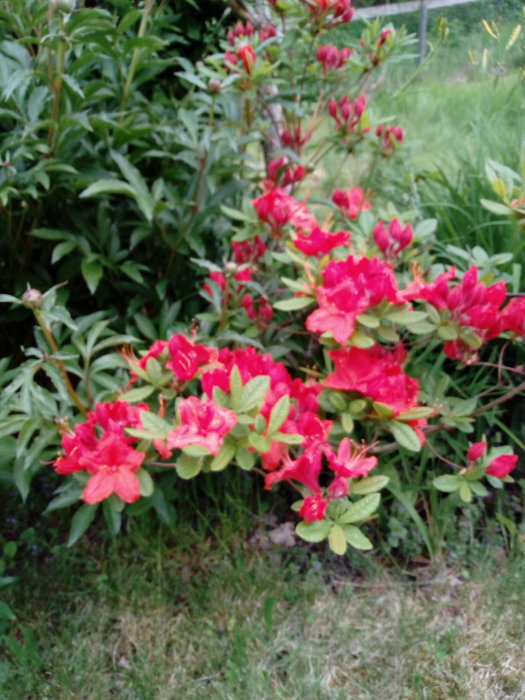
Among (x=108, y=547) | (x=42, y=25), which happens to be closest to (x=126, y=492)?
(x=108, y=547)

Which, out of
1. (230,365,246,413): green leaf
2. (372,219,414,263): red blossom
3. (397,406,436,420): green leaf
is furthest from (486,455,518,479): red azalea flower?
(230,365,246,413): green leaf

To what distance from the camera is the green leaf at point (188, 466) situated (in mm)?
987

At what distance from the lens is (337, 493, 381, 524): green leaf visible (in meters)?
1.04

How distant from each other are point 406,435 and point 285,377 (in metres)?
0.24

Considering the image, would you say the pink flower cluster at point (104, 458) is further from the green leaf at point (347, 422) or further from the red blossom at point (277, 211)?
the red blossom at point (277, 211)

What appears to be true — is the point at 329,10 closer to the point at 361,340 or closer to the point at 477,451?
the point at 361,340

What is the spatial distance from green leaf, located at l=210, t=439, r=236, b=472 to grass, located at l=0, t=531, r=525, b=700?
50cm

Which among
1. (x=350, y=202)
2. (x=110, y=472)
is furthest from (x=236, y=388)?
(x=350, y=202)

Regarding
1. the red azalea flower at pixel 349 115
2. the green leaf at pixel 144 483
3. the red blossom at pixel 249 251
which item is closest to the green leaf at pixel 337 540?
the green leaf at pixel 144 483

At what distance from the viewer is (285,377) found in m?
1.23

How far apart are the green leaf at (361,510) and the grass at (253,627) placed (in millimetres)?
411

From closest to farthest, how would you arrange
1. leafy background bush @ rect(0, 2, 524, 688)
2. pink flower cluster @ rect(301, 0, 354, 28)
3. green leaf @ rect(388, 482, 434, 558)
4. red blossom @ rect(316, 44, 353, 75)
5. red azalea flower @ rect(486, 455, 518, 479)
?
red azalea flower @ rect(486, 455, 518, 479), leafy background bush @ rect(0, 2, 524, 688), green leaf @ rect(388, 482, 434, 558), pink flower cluster @ rect(301, 0, 354, 28), red blossom @ rect(316, 44, 353, 75)

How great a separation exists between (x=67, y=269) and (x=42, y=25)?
0.52m

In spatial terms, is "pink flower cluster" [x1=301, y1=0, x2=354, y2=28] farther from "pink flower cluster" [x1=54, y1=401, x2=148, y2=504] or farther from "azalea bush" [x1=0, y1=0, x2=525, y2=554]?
"pink flower cluster" [x1=54, y1=401, x2=148, y2=504]
